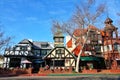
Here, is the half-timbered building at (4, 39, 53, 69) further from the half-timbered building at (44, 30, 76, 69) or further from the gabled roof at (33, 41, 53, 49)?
the half-timbered building at (44, 30, 76, 69)

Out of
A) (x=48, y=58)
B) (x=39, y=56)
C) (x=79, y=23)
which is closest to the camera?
(x=79, y=23)

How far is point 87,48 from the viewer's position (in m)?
47.0

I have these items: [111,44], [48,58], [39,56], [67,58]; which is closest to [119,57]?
[111,44]

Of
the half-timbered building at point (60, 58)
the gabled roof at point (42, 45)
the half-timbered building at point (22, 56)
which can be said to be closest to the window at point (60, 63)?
the half-timbered building at point (60, 58)

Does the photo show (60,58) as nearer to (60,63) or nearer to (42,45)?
(60,63)

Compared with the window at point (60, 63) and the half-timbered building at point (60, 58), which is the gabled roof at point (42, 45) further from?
the window at point (60, 63)

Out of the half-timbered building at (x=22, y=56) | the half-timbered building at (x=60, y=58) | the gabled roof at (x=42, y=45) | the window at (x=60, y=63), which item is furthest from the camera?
the gabled roof at (x=42, y=45)

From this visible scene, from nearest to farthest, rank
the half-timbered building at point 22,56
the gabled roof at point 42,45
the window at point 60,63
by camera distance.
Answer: the window at point 60,63 < the half-timbered building at point 22,56 < the gabled roof at point 42,45

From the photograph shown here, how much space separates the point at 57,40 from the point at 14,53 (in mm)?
10910

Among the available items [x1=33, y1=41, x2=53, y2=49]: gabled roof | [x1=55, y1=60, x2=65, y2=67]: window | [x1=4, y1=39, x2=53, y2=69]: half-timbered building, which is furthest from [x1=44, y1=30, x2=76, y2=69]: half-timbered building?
[x1=33, y1=41, x2=53, y2=49]: gabled roof

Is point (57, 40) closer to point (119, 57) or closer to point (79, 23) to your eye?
point (79, 23)

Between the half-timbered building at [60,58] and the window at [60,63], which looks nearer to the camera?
the half-timbered building at [60,58]

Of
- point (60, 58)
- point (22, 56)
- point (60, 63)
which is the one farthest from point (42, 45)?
point (60, 63)

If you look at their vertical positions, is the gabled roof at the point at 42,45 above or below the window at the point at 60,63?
above
